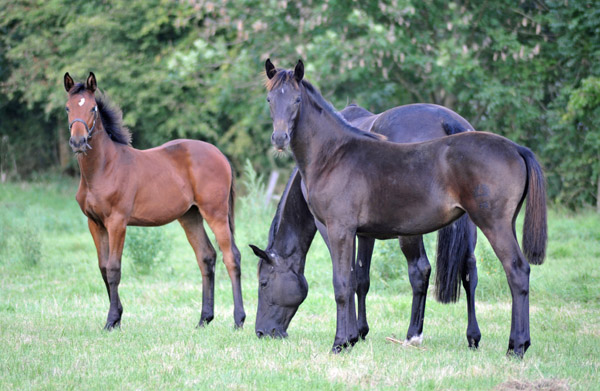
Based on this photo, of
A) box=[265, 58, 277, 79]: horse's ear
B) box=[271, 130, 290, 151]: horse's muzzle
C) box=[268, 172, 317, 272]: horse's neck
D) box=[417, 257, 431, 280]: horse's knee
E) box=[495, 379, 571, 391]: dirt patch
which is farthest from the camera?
box=[268, 172, 317, 272]: horse's neck

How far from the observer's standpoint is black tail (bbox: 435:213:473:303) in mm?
6309

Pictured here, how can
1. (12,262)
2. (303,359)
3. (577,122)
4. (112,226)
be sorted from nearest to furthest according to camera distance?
(303,359)
(112,226)
(12,262)
(577,122)

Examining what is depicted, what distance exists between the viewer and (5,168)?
25.7 m

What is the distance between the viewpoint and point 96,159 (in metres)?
7.11

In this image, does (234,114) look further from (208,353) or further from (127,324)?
(208,353)

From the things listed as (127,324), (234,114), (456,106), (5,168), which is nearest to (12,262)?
(127,324)

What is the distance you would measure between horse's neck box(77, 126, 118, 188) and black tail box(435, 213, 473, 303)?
3379 mm

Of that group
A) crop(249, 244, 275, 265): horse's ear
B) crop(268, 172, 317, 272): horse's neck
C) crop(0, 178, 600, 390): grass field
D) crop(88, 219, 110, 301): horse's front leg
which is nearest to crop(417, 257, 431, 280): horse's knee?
crop(0, 178, 600, 390): grass field

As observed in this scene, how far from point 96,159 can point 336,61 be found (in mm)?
11442

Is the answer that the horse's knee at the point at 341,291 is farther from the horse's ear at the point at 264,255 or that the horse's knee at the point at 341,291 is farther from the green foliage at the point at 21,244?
the green foliage at the point at 21,244

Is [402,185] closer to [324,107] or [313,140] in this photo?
[313,140]

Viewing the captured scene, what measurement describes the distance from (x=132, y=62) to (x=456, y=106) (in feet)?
31.3

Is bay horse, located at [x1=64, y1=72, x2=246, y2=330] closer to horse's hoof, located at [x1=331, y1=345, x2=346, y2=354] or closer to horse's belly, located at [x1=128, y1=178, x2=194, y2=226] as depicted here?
horse's belly, located at [x1=128, y1=178, x2=194, y2=226]

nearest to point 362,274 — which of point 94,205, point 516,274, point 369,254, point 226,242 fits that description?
point 369,254
